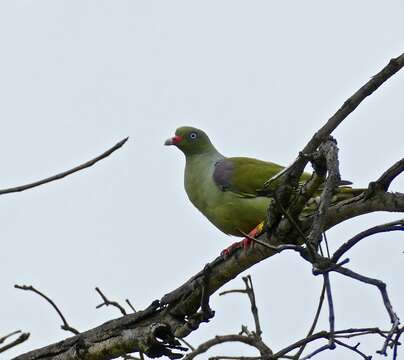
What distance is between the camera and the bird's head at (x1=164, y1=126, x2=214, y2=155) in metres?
7.78

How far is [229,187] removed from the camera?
6781 millimetres

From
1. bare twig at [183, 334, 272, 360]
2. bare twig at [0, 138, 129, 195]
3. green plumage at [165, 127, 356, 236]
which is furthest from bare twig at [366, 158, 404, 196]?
green plumage at [165, 127, 356, 236]

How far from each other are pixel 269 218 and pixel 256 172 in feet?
8.70

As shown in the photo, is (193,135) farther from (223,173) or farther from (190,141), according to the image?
(223,173)

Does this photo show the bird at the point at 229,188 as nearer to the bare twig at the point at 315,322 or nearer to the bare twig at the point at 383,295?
the bare twig at the point at 315,322

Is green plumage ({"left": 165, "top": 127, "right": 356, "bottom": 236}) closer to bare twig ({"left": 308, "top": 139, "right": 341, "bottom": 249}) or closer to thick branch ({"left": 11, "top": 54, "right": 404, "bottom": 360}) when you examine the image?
thick branch ({"left": 11, "top": 54, "right": 404, "bottom": 360})

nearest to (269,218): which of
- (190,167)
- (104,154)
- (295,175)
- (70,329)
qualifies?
(295,175)

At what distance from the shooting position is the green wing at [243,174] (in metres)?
6.73

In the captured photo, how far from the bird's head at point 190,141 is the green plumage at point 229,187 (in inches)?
2.0

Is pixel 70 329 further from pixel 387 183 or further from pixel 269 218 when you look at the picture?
pixel 387 183

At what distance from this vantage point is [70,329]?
4.58 meters

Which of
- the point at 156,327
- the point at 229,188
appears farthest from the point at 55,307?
the point at 229,188

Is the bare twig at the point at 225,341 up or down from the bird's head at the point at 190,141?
down

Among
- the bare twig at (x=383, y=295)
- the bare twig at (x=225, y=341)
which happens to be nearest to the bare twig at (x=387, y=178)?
the bare twig at (x=383, y=295)
